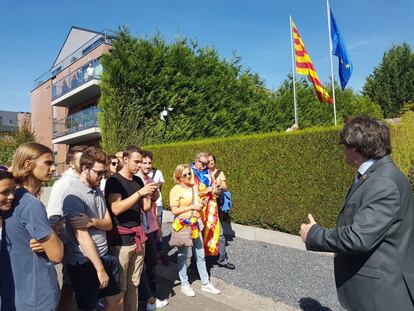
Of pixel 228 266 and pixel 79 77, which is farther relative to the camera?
pixel 79 77

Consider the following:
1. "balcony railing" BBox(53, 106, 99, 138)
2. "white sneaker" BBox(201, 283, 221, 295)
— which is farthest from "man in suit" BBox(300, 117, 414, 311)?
"balcony railing" BBox(53, 106, 99, 138)

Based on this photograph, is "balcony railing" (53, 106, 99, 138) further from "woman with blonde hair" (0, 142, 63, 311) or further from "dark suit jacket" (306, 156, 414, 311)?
"dark suit jacket" (306, 156, 414, 311)

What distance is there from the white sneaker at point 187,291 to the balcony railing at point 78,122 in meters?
18.8

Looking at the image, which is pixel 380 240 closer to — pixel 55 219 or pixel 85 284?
pixel 85 284

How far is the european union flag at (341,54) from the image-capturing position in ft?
41.4

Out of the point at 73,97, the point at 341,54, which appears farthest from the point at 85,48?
the point at 341,54

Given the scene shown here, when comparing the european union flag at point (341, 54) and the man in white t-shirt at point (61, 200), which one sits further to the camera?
the european union flag at point (341, 54)

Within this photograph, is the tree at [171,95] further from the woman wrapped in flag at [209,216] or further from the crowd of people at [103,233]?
the crowd of people at [103,233]

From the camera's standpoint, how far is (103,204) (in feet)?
11.3

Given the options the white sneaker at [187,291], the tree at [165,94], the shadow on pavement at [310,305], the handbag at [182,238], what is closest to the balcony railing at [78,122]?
the tree at [165,94]

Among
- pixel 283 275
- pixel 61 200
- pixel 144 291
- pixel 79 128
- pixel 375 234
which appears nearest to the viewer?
pixel 375 234

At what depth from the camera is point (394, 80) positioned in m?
26.5

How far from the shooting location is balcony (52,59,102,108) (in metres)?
23.1

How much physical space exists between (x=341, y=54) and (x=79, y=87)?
1758 cm
